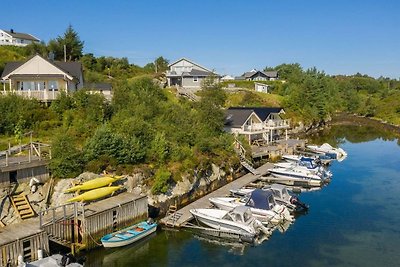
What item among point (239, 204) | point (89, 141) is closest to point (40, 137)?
point (89, 141)

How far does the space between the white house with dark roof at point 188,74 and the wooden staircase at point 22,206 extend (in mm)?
56440

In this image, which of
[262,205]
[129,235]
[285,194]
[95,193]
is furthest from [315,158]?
[95,193]

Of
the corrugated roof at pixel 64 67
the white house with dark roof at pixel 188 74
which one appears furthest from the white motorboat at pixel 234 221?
the white house with dark roof at pixel 188 74

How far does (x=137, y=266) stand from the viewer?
2325 cm

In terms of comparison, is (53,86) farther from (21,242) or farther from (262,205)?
(262,205)

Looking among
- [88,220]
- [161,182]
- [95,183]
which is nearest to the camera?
[88,220]

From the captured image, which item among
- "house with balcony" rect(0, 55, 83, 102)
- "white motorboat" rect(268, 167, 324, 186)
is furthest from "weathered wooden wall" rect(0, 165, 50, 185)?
"white motorboat" rect(268, 167, 324, 186)

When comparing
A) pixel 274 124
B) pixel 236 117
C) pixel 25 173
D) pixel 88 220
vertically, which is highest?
pixel 236 117

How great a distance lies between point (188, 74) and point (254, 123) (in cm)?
2838

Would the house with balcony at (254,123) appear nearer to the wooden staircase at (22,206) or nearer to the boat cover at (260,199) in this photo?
the boat cover at (260,199)

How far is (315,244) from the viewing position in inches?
1036

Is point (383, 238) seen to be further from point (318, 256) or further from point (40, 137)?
point (40, 137)

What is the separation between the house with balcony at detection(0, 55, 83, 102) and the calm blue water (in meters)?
22.2

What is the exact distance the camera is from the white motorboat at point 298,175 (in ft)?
136
